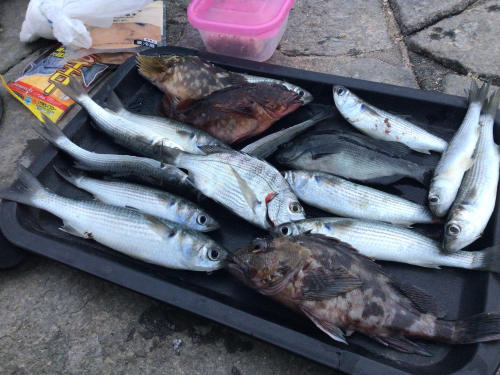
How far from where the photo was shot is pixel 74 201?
102 inches

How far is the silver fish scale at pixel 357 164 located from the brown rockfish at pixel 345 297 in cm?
82

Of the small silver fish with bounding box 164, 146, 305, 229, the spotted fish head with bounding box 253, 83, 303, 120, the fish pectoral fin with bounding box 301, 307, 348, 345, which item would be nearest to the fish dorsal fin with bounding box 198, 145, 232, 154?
the small silver fish with bounding box 164, 146, 305, 229

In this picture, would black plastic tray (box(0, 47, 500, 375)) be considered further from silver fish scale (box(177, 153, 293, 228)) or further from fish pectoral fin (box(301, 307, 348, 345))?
silver fish scale (box(177, 153, 293, 228))

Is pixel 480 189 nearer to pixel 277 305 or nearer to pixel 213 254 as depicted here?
pixel 277 305

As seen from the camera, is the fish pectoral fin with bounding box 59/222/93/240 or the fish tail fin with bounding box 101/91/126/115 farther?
the fish tail fin with bounding box 101/91/126/115

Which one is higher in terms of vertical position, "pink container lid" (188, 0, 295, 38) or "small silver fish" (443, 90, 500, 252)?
"pink container lid" (188, 0, 295, 38)

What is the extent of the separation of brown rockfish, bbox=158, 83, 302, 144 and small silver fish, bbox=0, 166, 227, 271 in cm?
91

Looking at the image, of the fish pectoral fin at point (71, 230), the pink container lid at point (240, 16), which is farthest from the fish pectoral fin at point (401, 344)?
the pink container lid at point (240, 16)

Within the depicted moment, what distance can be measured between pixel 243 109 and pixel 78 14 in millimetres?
2198

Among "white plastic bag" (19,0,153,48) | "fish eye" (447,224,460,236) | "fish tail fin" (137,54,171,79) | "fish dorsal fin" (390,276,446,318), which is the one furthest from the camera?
"white plastic bag" (19,0,153,48)

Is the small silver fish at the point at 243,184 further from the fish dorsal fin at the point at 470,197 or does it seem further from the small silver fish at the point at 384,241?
the fish dorsal fin at the point at 470,197

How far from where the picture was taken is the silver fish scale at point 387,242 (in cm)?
227

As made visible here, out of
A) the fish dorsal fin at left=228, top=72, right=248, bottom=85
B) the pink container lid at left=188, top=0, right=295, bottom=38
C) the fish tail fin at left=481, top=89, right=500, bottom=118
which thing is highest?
the pink container lid at left=188, top=0, right=295, bottom=38

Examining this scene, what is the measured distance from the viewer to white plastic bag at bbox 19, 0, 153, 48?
11.8 feet
